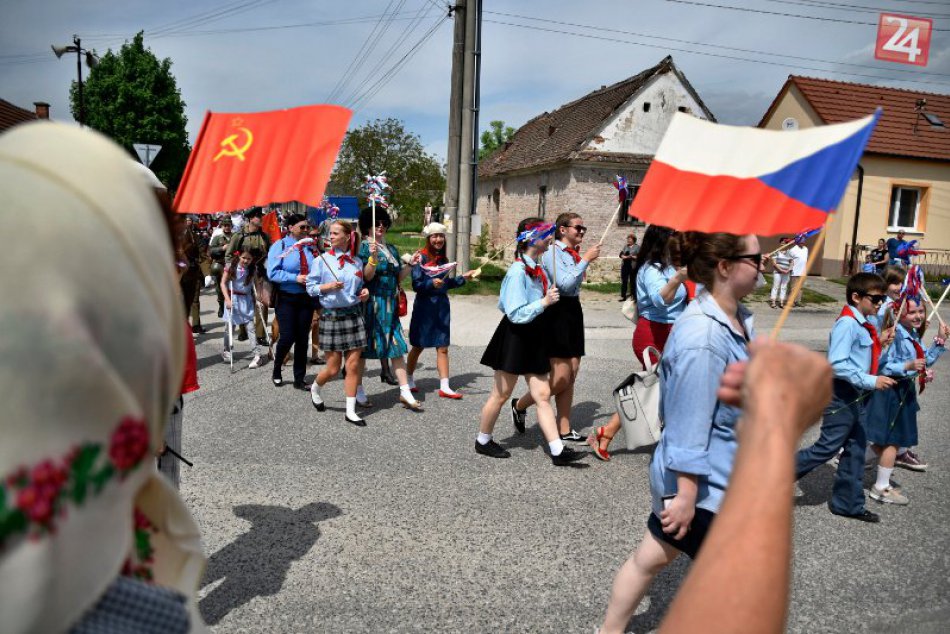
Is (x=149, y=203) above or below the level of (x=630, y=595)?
above

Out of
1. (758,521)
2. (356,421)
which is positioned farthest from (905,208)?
(758,521)

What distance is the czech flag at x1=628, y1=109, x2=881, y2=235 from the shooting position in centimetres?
176

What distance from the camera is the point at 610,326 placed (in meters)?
13.0

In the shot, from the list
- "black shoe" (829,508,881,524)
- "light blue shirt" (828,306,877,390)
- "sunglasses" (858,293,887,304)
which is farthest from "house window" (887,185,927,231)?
"black shoe" (829,508,881,524)

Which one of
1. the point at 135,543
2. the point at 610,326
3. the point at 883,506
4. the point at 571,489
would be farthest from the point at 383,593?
the point at 610,326

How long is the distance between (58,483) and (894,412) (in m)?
5.78

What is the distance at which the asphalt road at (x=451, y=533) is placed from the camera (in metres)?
3.46

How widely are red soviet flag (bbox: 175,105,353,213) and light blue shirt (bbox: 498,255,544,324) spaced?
3308 mm

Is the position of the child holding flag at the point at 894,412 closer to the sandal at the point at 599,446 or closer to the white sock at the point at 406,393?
the sandal at the point at 599,446

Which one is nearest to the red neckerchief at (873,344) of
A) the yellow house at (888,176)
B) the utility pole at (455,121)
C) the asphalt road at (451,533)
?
the asphalt road at (451,533)

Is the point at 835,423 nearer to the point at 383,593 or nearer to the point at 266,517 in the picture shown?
the point at 383,593

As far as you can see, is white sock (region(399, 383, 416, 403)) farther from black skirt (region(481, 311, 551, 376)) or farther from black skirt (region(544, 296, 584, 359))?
black skirt (region(544, 296, 584, 359))

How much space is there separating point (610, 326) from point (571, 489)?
827 centimetres

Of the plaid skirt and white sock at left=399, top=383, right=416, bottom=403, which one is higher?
the plaid skirt
